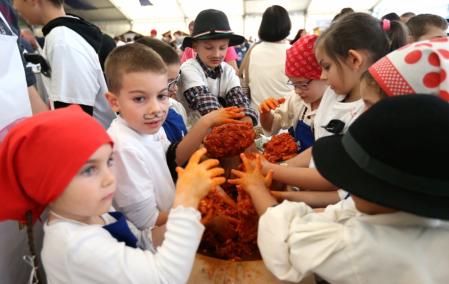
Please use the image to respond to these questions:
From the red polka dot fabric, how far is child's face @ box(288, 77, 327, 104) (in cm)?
2

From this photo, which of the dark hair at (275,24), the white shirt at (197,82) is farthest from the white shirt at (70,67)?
the dark hair at (275,24)

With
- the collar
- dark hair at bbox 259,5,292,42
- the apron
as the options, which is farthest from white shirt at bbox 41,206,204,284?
dark hair at bbox 259,5,292,42

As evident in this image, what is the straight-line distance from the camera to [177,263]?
70cm

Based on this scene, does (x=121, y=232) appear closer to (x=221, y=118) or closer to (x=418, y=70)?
(x=221, y=118)

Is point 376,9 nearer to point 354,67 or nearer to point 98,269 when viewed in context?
point 354,67

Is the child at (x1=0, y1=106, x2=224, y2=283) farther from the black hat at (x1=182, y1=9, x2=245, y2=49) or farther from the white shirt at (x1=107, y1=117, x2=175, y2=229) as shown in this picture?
the black hat at (x1=182, y1=9, x2=245, y2=49)

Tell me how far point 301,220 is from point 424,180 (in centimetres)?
28

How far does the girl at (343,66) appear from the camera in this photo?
3.54 feet

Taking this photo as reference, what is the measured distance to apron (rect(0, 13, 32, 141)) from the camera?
0.83m

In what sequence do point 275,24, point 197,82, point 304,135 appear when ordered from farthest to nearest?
point 275,24
point 197,82
point 304,135

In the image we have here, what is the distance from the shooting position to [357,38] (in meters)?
1.09

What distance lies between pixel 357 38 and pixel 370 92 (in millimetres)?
298

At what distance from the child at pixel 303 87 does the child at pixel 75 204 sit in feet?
2.85

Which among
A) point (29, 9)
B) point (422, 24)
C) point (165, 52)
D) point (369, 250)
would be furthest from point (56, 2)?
point (422, 24)
